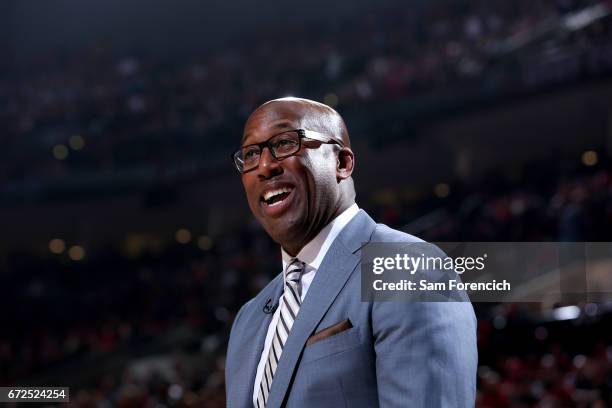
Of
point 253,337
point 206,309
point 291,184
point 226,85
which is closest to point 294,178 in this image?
point 291,184

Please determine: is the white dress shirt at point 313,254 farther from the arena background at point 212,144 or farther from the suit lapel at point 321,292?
the arena background at point 212,144

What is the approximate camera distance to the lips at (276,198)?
5.61 ft

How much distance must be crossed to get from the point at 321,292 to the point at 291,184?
0.78ft

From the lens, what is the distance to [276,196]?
67.9 inches

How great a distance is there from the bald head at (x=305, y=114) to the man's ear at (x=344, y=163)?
27 millimetres

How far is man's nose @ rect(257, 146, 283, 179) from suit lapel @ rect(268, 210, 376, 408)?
18 centimetres

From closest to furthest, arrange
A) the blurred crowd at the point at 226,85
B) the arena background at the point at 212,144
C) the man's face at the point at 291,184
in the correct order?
the man's face at the point at 291,184 → the arena background at the point at 212,144 → the blurred crowd at the point at 226,85

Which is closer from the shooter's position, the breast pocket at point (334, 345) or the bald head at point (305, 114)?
the breast pocket at point (334, 345)

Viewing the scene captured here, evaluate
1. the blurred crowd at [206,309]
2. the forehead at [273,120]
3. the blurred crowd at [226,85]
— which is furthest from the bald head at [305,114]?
the blurred crowd at [226,85]

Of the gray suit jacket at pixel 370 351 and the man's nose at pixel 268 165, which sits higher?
the man's nose at pixel 268 165

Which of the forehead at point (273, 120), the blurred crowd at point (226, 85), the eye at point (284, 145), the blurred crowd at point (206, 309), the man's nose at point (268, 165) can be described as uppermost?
the blurred crowd at point (226, 85)

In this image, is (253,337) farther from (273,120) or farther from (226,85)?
(226,85)

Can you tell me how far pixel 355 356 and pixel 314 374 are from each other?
8cm

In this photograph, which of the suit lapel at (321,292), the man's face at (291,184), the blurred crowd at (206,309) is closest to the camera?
the suit lapel at (321,292)
